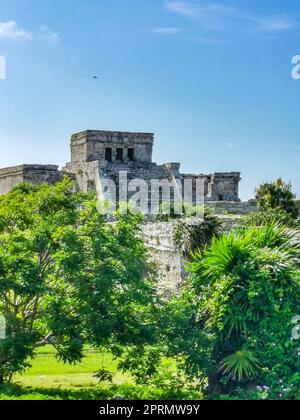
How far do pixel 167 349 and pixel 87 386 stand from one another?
4.80 feet

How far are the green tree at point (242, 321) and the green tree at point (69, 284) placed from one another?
649mm

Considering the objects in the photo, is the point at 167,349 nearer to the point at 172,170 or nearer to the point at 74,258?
the point at 74,258

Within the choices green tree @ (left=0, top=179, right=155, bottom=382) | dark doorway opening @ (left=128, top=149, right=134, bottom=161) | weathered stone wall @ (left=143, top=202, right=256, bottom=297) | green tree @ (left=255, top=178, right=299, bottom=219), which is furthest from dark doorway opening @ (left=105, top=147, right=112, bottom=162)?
green tree @ (left=0, top=179, right=155, bottom=382)

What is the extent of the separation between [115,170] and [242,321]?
25245mm

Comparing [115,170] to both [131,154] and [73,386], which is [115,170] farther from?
[73,386]

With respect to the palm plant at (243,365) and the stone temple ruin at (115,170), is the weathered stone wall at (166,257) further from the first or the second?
the stone temple ruin at (115,170)

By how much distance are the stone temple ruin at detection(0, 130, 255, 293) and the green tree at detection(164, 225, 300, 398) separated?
805 inches

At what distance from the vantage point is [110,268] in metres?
12.2

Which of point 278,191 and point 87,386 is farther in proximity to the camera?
point 278,191

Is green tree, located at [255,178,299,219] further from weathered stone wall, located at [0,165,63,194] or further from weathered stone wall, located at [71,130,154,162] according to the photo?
weathered stone wall, located at [0,165,63,194]

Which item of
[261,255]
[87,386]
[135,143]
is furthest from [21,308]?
[135,143]

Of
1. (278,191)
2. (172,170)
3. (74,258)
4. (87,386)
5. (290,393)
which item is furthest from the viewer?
(172,170)

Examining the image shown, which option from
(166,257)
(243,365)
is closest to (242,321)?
(243,365)

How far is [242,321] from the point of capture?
12031mm
